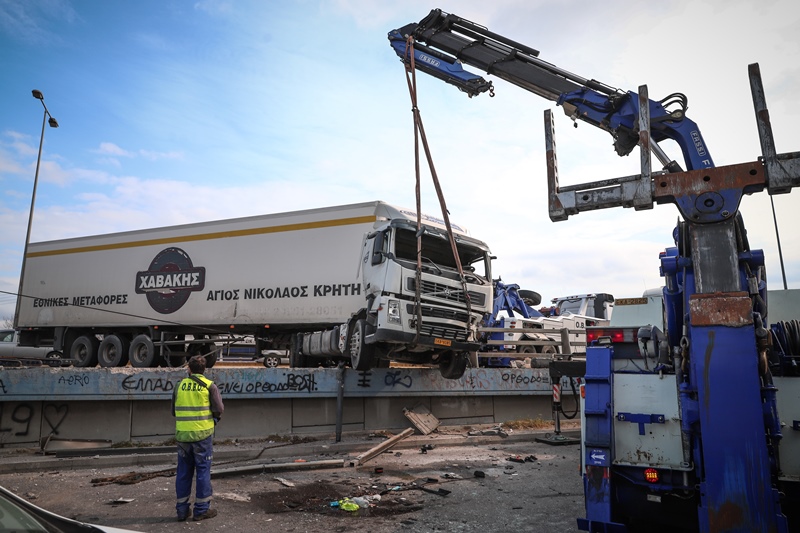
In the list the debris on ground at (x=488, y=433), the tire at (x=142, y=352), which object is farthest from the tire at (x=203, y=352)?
the debris on ground at (x=488, y=433)

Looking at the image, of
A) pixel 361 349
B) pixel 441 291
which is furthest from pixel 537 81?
pixel 361 349

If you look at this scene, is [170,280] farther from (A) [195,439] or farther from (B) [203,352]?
(A) [195,439]

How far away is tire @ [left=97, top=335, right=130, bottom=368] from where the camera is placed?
48.1 feet

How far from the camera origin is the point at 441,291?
9.88 m

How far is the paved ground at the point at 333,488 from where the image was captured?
17.5ft

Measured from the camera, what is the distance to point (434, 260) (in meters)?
10.5

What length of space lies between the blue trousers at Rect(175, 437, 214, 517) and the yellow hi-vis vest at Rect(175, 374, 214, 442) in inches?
3.4

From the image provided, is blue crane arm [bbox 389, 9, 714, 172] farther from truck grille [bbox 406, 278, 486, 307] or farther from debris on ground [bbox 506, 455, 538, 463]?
debris on ground [bbox 506, 455, 538, 463]

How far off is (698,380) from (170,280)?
43.5 ft

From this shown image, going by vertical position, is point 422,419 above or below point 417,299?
below

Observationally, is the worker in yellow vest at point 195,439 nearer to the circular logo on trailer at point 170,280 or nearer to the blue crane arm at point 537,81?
the blue crane arm at point 537,81

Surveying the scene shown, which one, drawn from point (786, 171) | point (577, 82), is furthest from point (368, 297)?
point (786, 171)

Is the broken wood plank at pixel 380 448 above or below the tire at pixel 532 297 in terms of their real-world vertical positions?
below

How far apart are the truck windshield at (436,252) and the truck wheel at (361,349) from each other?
4.70ft
